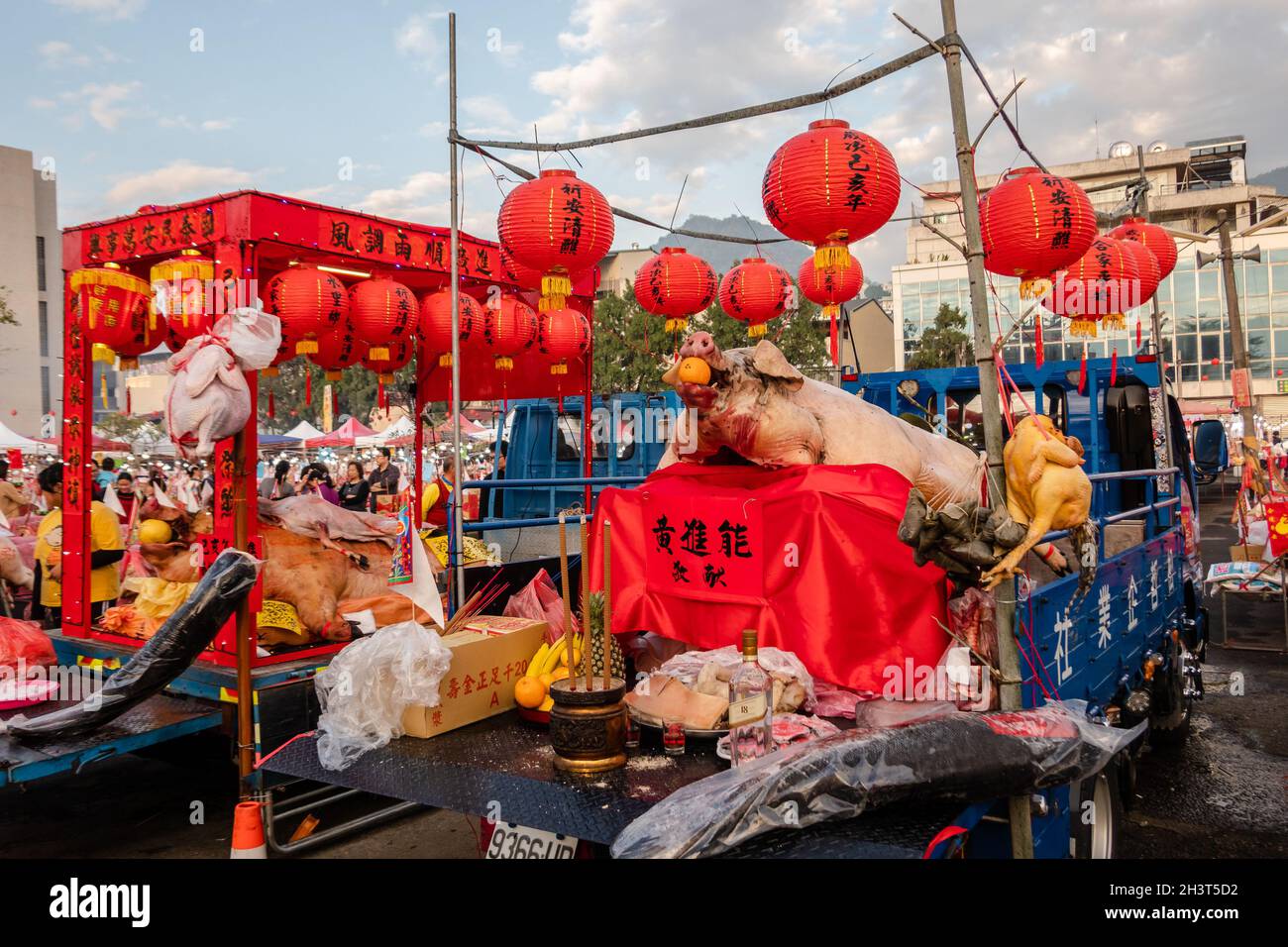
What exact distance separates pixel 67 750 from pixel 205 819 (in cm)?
145

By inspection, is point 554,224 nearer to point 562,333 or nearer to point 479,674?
point 562,333

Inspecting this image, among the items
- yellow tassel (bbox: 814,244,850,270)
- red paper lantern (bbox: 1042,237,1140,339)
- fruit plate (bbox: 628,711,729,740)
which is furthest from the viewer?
red paper lantern (bbox: 1042,237,1140,339)

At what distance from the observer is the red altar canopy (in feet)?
12.6

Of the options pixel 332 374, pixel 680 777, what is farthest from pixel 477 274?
pixel 680 777

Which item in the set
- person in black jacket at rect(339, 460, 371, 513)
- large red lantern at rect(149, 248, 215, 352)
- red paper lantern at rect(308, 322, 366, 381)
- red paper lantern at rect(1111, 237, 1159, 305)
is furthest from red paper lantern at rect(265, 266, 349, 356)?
red paper lantern at rect(1111, 237, 1159, 305)

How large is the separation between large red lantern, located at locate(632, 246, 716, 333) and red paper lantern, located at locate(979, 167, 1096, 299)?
3.45 metres

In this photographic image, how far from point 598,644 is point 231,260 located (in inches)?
149

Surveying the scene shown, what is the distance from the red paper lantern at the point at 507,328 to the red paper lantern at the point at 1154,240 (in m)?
5.63

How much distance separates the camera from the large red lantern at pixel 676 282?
29.2 ft

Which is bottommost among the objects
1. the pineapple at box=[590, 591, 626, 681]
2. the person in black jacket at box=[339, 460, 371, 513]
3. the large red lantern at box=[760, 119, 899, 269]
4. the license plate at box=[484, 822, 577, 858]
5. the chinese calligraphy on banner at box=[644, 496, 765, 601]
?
the license plate at box=[484, 822, 577, 858]

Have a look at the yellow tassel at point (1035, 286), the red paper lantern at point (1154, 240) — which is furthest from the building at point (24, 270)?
the yellow tassel at point (1035, 286)

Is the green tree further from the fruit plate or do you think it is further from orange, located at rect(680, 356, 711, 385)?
the fruit plate
